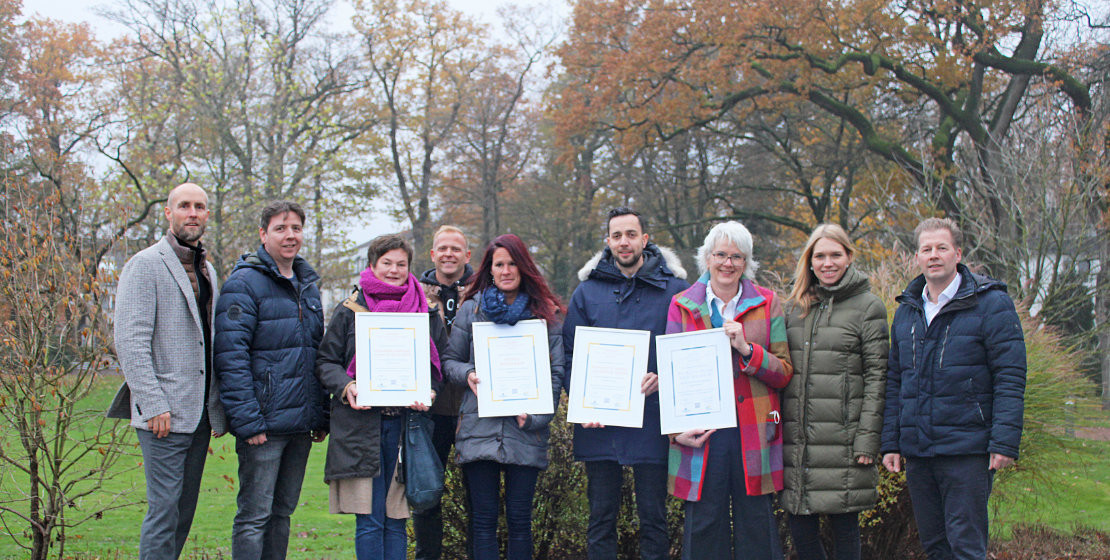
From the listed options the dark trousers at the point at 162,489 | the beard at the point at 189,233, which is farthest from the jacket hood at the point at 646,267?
the dark trousers at the point at 162,489

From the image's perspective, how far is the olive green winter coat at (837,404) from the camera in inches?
163

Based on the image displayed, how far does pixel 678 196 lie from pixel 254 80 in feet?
45.6

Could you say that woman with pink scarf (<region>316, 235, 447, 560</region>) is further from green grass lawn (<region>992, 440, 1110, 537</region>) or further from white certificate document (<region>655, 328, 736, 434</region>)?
green grass lawn (<region>992, 440, 1110, 537</region>)

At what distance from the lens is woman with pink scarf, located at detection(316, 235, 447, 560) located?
429cm

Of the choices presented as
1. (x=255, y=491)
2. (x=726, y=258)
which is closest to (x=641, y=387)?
(x=726, y=258)

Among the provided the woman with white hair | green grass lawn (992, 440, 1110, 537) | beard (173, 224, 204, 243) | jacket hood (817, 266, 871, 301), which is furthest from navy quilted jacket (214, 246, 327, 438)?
green grass lawn (992, 440, 1110, 537)

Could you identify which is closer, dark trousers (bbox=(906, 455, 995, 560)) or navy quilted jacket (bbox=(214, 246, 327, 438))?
dark trousers (bbox=(906, 455, 995, 560))

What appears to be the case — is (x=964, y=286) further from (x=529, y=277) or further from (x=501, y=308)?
(x=501, y=308)

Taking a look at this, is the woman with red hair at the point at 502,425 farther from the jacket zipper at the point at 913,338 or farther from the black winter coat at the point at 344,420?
the jacket zipper at the point at 913,338

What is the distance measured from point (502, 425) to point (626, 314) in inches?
36.4

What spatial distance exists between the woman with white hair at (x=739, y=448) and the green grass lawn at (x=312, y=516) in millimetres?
3071

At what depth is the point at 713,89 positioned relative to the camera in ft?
69.9

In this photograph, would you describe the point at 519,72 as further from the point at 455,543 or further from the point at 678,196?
the point at 455,543

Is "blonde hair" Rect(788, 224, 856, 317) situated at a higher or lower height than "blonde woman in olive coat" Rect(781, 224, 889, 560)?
higher
